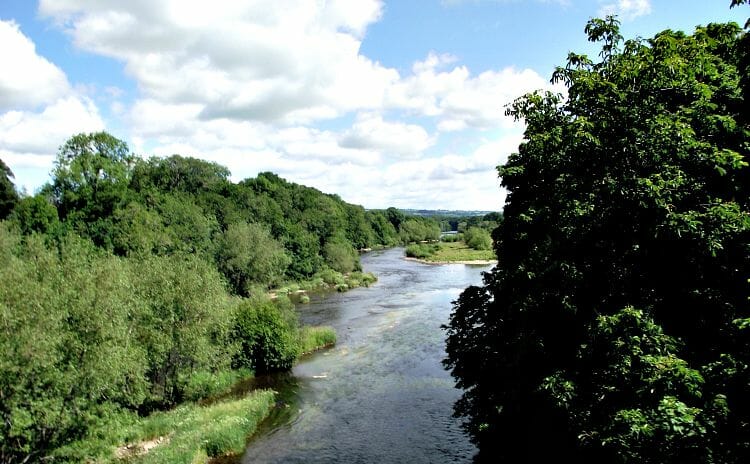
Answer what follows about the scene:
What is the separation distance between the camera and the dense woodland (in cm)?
1936

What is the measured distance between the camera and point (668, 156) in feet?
38.1

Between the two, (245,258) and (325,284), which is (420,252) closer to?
(325,284)

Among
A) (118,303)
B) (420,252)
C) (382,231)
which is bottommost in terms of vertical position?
(420,252)

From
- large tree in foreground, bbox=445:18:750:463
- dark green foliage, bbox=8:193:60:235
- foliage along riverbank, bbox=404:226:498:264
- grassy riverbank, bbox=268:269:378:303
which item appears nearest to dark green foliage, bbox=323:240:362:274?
grassy riverbank, bbox=268:269:378:303

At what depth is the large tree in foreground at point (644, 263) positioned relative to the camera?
9906 millimetres

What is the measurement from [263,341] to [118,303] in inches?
628

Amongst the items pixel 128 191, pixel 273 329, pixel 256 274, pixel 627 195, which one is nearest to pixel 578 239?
pixel 627 195

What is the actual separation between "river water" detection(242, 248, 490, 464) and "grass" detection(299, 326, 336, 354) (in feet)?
3.61

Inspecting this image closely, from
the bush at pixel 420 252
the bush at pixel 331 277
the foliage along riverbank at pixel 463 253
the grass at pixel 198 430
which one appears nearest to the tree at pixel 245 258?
the bush at pixel 331 277

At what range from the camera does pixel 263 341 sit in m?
37.5

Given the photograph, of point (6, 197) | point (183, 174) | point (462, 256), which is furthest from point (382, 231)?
point (6, 197)

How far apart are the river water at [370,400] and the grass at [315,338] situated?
110cm

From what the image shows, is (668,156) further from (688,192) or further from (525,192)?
(525,192)

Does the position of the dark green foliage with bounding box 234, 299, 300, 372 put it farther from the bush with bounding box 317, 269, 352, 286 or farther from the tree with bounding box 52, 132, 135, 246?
the bush with bounding box 317, 269, 352, 286
